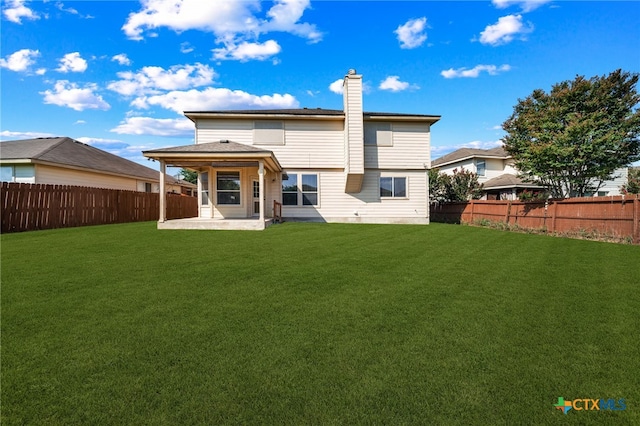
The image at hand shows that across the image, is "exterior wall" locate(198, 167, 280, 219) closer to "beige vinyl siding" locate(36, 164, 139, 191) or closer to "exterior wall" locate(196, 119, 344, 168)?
"exterior wall" locate(196, 119, 344, 168)

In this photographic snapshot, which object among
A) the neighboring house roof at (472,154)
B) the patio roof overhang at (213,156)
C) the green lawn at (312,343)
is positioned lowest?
the green lawn at (312,343)

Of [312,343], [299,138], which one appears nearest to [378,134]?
[299,138]

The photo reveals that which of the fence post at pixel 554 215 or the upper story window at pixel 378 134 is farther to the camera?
the upper story window at pixel 378 134

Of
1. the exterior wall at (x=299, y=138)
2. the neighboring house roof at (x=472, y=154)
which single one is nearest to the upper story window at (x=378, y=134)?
the exterior wall at (x=299, y=138)

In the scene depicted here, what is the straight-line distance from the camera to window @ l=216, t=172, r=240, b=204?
1553 cm

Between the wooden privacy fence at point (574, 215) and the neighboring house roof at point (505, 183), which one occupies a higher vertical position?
the neighboring house roof at point (505, 183)

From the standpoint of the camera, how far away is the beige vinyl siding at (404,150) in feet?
56.2

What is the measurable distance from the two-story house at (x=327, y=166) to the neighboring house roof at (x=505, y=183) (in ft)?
35.4

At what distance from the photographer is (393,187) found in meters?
17.4

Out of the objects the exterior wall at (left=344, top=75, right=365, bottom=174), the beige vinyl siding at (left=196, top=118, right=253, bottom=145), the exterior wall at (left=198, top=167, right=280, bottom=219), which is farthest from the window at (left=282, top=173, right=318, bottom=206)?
the beige vinyl siding at (left=196, top=118, right=253, bottom=145)

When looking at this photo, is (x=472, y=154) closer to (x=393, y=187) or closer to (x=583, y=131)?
(x=393, y=187)

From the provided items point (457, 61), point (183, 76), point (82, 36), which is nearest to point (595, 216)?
point (457, 61)

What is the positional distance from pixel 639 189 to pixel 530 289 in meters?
30.2

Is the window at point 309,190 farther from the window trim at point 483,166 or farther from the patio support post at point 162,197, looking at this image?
the window trim at point 483,166
